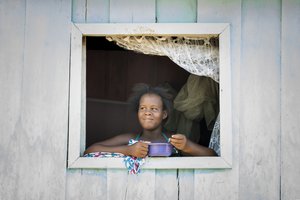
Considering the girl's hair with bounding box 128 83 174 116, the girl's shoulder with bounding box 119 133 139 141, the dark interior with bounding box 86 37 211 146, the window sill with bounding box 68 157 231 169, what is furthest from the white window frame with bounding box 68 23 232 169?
the dark interior with bounding box 86 37 211 146

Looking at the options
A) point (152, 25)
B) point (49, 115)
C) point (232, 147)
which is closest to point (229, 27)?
point (152, 25)

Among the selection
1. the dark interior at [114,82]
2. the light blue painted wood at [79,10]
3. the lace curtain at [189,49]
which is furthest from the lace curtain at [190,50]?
the dark interior at [114,82]

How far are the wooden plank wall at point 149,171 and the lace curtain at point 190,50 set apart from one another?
19 cm

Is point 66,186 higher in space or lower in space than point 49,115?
lower

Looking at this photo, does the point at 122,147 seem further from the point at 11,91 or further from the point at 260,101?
the point at 260,101

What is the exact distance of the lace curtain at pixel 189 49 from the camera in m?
3.41

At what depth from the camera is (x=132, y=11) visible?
3289 mm

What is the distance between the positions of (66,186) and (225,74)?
3.86 feet

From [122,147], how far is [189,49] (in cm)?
78

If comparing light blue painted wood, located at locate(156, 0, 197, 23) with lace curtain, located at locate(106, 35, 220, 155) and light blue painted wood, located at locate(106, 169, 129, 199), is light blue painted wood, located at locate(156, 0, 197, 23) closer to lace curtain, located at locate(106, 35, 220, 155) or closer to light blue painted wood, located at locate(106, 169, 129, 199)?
lace curtain, located at locate(106, 35, 220, 155)

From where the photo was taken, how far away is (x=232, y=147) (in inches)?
125

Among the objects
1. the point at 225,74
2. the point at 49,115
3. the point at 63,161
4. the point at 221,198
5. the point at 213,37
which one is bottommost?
the point at 221,198

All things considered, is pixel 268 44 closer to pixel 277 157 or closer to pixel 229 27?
pixel 229 27

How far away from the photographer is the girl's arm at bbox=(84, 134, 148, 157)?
3170 millimetres
